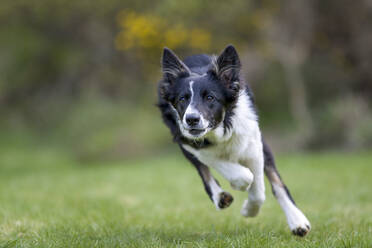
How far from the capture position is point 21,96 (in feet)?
66.2

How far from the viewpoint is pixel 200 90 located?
15.5 feet

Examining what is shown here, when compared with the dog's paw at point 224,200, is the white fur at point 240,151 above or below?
above

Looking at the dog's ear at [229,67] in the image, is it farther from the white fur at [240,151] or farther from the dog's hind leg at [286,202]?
the dog's hind leg at [286,202]

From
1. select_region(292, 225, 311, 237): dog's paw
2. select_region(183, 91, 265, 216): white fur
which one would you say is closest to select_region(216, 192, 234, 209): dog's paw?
select_region(183, 91, 265, 216): white fur

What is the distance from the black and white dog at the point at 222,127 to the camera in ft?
15.4

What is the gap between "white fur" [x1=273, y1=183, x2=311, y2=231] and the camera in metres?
4.88

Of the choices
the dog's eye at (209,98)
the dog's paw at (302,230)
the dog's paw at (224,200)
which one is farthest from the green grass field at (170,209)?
the dog's eye at (209,98)

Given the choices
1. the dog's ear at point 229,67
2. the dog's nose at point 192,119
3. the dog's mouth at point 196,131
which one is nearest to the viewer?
the dog's nose at point 192,119

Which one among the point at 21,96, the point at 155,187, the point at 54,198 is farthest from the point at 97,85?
the point at 54,198

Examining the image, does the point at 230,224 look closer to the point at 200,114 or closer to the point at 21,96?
the point at 200,114

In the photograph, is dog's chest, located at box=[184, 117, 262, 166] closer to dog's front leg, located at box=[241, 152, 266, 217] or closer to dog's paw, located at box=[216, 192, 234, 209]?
dog's front leg, located at box=[241, 152, 266, 217]

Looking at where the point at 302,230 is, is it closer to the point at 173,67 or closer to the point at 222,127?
the point at 222,127

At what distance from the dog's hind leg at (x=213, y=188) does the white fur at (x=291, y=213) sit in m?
0.68

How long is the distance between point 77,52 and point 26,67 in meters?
2.14
